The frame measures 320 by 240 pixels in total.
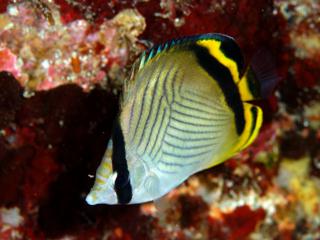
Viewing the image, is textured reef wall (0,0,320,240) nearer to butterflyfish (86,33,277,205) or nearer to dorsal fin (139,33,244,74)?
butterflyfish (86,33,277,205)

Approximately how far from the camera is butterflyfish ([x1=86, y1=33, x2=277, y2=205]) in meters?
1.64

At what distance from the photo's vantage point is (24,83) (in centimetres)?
256

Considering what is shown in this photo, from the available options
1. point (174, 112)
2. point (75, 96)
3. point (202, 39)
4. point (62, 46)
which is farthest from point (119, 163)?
point (62, 46)

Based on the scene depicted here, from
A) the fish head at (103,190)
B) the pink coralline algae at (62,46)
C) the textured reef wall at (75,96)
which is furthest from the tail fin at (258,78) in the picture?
the pink coralline algae at (62,46)

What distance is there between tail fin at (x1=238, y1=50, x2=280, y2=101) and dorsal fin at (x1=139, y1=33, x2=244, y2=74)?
0.16 ft

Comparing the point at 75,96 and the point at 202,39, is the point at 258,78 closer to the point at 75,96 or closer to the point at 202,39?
the point at 202,39

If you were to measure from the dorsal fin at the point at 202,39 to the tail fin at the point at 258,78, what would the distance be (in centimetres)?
5

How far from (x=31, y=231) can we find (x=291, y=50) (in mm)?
2380

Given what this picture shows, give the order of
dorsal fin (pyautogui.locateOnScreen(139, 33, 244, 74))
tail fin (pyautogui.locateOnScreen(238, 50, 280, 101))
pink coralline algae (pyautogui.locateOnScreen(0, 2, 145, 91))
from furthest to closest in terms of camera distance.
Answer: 1. pink coralline algae (pyautogui.locateOnScreen(0, 2, 145, 91))
2. tail fin (pyautogui.locateOnScreen(238, 50, 280, 101))
3. dorsal fin (pyautogui.locateOnScreen(139, 33, 244, 74))

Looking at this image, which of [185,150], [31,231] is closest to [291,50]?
[185,150]

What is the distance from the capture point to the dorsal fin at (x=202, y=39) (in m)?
1.61

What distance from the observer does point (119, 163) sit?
164 centimetres

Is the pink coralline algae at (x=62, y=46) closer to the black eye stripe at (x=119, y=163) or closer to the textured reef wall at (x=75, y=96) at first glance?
the textured reef wall at (x=75, y=96)

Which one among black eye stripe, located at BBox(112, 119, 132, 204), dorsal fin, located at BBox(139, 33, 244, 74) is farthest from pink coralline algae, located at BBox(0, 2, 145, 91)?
black eye stripe, located at BBox(112, 119, 132, 204)
